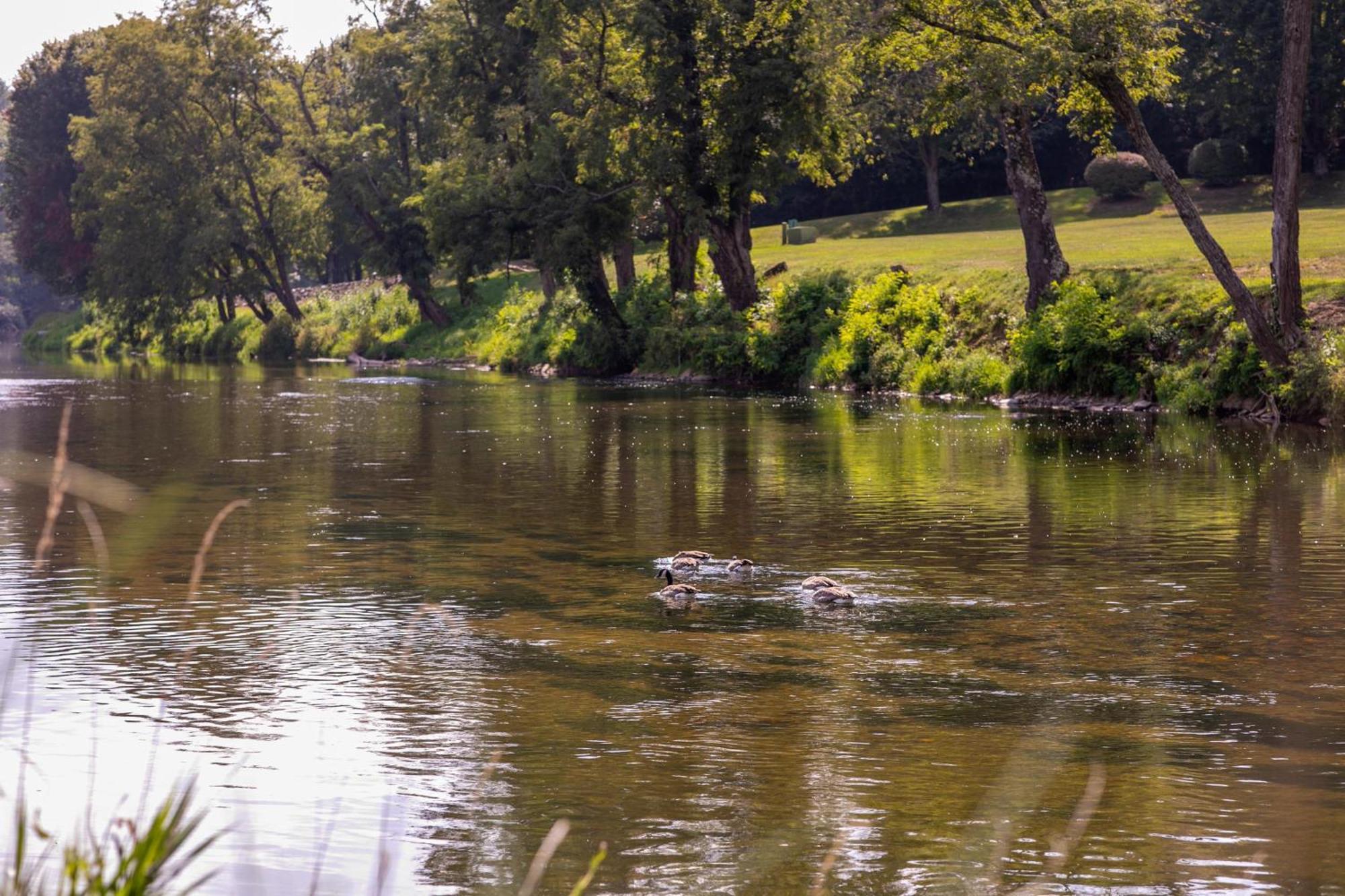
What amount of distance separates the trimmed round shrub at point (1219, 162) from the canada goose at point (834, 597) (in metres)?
63.0

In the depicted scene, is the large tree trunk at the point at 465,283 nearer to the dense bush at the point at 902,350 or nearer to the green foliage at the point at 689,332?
the green foliage at the point at 689,332

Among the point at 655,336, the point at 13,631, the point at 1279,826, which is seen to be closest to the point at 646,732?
Result: the point at 1279,826

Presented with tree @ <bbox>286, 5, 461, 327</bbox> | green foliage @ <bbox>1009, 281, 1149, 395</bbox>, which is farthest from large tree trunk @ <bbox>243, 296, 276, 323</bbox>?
green foliage @ <bbox>1009, 281, 1149, 395</bbox>

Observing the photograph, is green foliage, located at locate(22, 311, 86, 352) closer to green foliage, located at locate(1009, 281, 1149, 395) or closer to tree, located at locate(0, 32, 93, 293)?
Result: tree, located at locate(0, 32, 93, 293)

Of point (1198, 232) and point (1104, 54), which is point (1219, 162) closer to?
point (1198, 232)

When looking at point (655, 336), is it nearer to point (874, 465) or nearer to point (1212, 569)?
point (874, 465)

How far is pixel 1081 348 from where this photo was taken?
39.1 m

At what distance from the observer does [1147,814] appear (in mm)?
9195

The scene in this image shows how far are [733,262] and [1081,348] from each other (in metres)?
16.8

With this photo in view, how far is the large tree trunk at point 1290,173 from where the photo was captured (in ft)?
109

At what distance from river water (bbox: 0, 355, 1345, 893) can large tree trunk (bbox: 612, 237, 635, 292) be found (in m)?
36.4

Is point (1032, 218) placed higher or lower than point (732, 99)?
lower

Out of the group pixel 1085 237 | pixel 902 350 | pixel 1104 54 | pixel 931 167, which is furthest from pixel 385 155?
pixel 1104 54

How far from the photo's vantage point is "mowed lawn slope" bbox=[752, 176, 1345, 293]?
43375 mm
